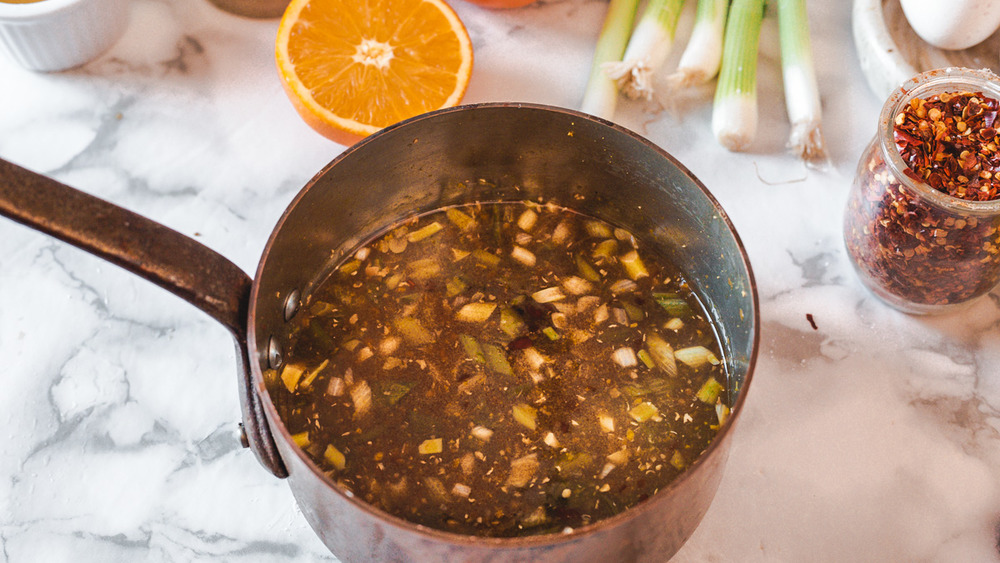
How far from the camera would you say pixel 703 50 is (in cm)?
111

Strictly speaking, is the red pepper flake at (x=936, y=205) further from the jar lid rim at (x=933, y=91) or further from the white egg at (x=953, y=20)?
the white egg at (x=953, y=20)

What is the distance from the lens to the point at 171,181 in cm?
107

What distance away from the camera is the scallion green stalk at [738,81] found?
1.06 metres

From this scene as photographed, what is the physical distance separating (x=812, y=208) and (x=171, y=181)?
0.78m

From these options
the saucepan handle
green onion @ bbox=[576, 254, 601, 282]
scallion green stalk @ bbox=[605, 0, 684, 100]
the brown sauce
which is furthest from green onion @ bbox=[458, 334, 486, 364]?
scallion green stalk @ bbox=[605, 0, 684, 100]

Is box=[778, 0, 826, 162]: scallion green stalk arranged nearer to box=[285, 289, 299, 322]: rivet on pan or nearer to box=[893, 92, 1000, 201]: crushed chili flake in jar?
box=[893, 92, 1000, 201]: crushed chili flake in jar

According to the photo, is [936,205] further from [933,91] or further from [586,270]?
[586,270]

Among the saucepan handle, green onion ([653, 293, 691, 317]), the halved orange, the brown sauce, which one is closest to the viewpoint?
the saucepan handle

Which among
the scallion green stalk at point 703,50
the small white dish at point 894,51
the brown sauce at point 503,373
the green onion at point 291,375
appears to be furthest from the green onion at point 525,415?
the small white dish at point 894,51

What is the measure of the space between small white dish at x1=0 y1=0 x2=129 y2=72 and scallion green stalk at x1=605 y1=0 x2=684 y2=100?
63cm

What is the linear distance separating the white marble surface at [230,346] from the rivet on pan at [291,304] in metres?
0.13

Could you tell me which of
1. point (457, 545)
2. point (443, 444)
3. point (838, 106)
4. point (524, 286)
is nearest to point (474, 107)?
point (524, 286)

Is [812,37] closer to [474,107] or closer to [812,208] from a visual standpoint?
[812,208]

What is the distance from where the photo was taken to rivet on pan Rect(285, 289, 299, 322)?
0.87 m
